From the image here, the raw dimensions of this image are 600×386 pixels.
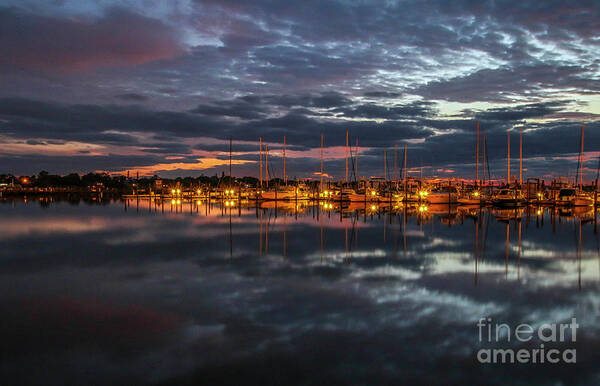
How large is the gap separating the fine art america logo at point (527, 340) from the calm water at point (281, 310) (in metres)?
0.18

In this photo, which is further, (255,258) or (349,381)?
(255,258)

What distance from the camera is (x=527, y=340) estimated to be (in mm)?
9211

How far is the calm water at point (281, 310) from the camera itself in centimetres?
766

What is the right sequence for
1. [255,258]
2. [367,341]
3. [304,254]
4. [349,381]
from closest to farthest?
[349,381], [367,341], [255,258], [304,254]

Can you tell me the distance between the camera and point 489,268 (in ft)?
57.2

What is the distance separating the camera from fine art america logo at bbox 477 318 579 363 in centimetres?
825

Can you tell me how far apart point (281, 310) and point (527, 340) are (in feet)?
17.6

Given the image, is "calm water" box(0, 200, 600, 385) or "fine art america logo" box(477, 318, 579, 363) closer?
"calm water" box(0, 200, 600, 385)

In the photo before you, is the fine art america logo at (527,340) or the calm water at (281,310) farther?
the fine art america logo at (527,340)

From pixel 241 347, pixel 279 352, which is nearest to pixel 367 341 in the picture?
pixel 279 352

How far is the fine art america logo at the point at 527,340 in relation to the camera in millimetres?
8250

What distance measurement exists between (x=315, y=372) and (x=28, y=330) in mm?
6200

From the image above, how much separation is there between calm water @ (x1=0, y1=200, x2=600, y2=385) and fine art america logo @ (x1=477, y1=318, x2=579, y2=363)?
0.18 meters

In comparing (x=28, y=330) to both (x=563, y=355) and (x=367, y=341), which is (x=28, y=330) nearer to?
(x=367, y=341)
